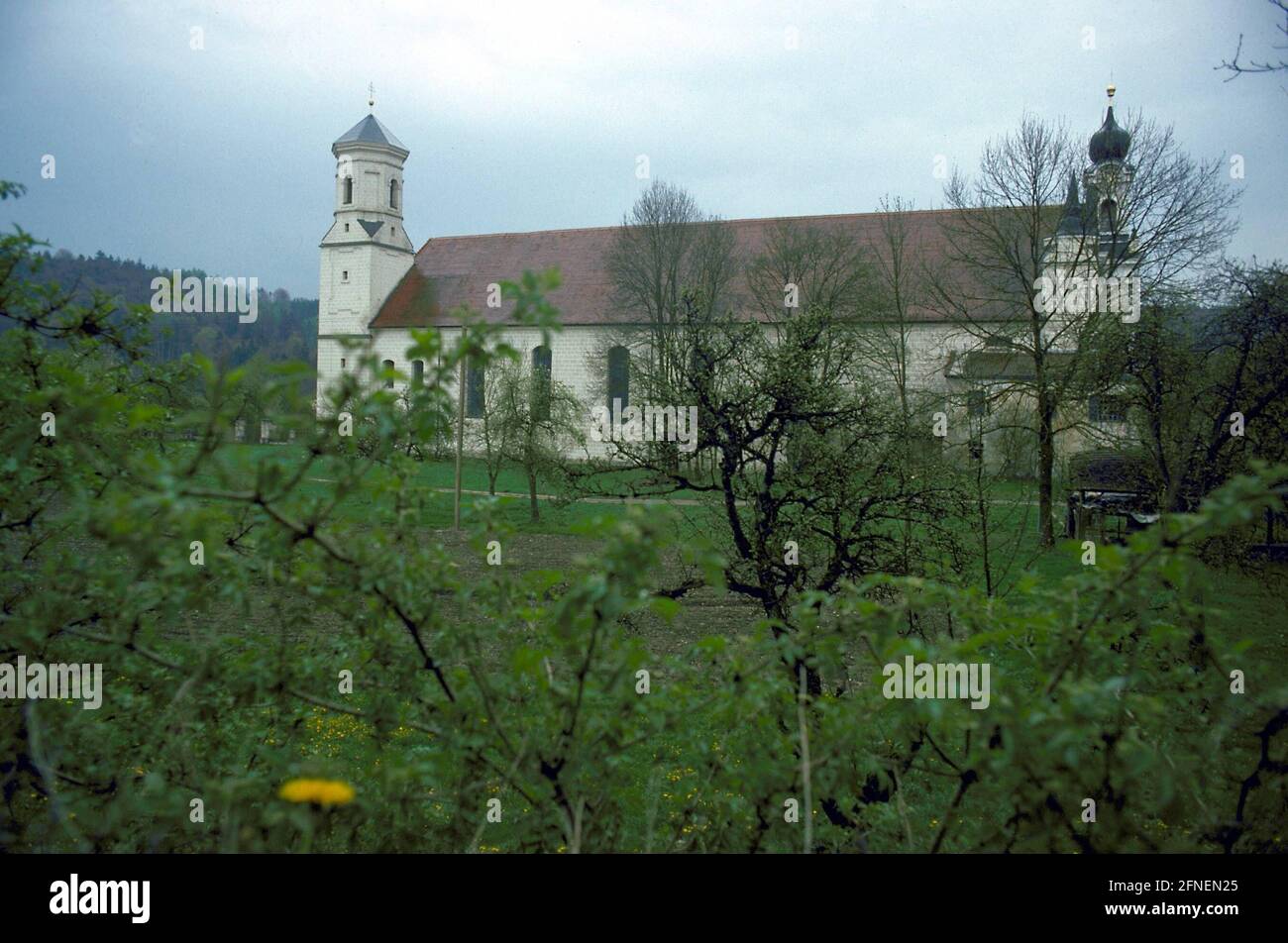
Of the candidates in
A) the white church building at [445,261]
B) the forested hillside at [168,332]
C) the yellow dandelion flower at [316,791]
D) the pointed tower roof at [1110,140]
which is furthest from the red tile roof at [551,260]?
the yellow dandelion flower at [316,791]

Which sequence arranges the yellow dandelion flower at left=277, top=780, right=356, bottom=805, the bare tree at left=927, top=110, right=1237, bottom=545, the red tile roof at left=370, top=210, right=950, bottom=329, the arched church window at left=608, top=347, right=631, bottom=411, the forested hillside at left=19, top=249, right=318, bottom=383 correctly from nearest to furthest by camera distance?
the yellow dandelion flower at left=277, top=780, right=356, bottom=805 → the forested hillside at left=19, top=249, right=318, bottom=383 → the bare tree at left=927, top=110, right=1237, bottom=545 → the arched church window at left=608, top=347, right=631, bottom=411 → the red tile roof at left=370, top=210, right=950, bottom=329

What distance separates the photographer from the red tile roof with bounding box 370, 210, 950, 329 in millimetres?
45500

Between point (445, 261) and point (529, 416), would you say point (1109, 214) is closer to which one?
point (529, 416)

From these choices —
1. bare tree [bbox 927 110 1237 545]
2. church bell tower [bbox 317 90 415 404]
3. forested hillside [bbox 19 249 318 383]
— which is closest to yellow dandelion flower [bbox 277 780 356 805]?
forested hillside [bbox 19 249 318 383]

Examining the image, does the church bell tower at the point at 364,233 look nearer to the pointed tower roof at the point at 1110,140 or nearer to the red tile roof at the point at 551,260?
the red tile roof at the point at 551,260

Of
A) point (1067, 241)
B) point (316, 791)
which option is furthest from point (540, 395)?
point (316, 791)

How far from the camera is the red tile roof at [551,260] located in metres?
45.5

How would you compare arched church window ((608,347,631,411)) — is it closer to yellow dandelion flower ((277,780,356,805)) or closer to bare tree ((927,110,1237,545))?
bare tree ((927,110,1237,545))

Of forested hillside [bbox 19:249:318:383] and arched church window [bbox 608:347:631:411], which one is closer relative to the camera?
forested hillside [bbox 19:249:318:383]

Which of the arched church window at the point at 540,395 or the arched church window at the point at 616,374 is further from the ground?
the arched church window at the point at 616,374

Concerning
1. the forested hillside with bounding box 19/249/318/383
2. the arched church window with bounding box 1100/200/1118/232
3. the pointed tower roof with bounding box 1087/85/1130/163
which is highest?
the pointed tower roof with bounding box 1087/85/1130/163
